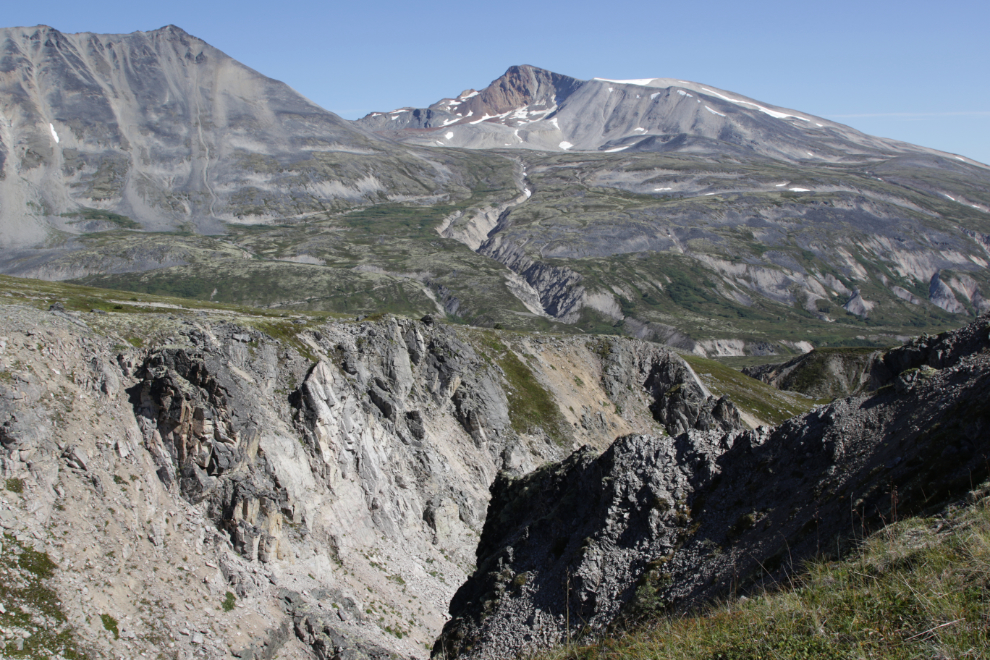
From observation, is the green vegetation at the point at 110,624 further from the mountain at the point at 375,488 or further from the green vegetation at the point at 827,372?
the green vegetation at the point at 827,372

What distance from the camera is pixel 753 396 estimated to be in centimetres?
11481

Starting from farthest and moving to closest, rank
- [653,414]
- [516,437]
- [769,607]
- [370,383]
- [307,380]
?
Answer: [653,414]
[516,437]
[370,383]
[307,380]
[769,607]

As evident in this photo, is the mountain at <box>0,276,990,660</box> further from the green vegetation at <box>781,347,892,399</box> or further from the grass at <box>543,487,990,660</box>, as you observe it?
the green vegetation at <box>781,347,892,399</box>

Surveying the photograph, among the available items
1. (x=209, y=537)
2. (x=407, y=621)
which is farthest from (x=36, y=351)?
(x=407, y=621)

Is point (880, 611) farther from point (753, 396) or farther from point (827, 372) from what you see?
point (827, 372)

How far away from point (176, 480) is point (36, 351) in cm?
1244

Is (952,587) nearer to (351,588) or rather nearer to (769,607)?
(769,607)

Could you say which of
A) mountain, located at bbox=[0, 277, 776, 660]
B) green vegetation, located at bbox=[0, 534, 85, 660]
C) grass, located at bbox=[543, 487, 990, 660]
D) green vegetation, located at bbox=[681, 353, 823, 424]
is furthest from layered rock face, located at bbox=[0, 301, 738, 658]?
green vegetation, located at bbox=[681, 353, 823, 424]

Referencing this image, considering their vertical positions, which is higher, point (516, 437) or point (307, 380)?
point (307, 380)

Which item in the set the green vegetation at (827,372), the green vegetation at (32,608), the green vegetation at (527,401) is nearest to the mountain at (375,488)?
the green vegetation at (32,608)

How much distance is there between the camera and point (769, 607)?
13.8 m

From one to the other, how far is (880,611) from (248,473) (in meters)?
45.8

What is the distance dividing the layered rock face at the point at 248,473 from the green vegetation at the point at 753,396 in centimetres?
4549

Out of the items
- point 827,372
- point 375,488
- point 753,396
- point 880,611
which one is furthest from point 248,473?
point 827,372
